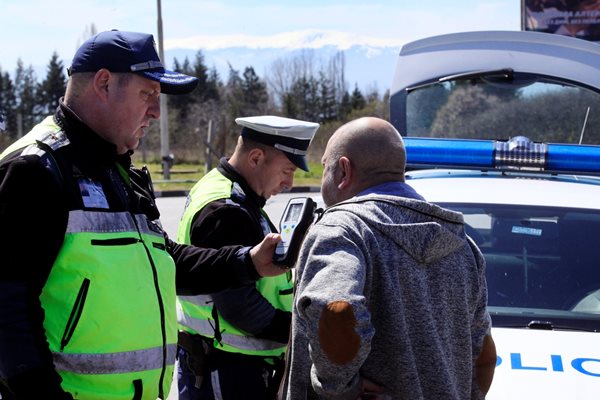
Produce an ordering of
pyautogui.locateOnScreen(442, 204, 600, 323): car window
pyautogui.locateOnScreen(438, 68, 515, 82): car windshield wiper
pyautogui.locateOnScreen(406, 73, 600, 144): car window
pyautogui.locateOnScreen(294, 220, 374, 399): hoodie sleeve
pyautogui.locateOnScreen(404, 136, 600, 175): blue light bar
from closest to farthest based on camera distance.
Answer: pyautogui.locateOnScreen(294, 220, 374, 399): hoodie sleeve, pyautogui.locateOnScreen(442, 204, 600, 323): car window, pyautogui.locateOnScreen(404, 136, 600, 175): blue light bar, pyautogui.locateOnScreen(438, 68, 515, 82): car windshield wiper, pyautogui.locateOnScreen(406, 73, 600, 144): car window

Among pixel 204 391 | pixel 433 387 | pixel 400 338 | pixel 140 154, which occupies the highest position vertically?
pixel 400 338

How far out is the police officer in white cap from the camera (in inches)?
118

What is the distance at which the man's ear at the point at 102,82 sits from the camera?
2297mm

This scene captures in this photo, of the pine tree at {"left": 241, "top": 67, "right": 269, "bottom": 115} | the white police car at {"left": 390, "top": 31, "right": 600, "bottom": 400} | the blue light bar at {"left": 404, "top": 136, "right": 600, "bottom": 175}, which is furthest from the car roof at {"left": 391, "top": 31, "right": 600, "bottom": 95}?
the pine tree at {"left": 241, "top": 67, "right": 269, "bottom": 115}

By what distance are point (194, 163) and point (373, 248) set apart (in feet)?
136

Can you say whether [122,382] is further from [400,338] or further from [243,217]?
[243,217]

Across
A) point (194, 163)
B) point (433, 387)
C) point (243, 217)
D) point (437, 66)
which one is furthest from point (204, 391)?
point (194, 163)

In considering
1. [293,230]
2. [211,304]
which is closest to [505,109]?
[211,304]

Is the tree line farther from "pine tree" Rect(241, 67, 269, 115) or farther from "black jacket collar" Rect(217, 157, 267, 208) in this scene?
"black jacket collar" Rect(217, 157, 267, 208)

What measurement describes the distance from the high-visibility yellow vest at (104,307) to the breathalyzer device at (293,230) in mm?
461

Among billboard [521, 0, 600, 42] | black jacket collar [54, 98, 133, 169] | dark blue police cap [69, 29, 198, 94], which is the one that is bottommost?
black jacket collar [54, 98, 133, 169]

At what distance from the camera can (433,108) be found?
200 inches

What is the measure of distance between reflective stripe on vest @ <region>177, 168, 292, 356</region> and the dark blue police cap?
741 millimetres

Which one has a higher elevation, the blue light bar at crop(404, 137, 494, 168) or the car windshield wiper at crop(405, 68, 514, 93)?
the car windshield wiper at crop(405, 68, 514, 93)
